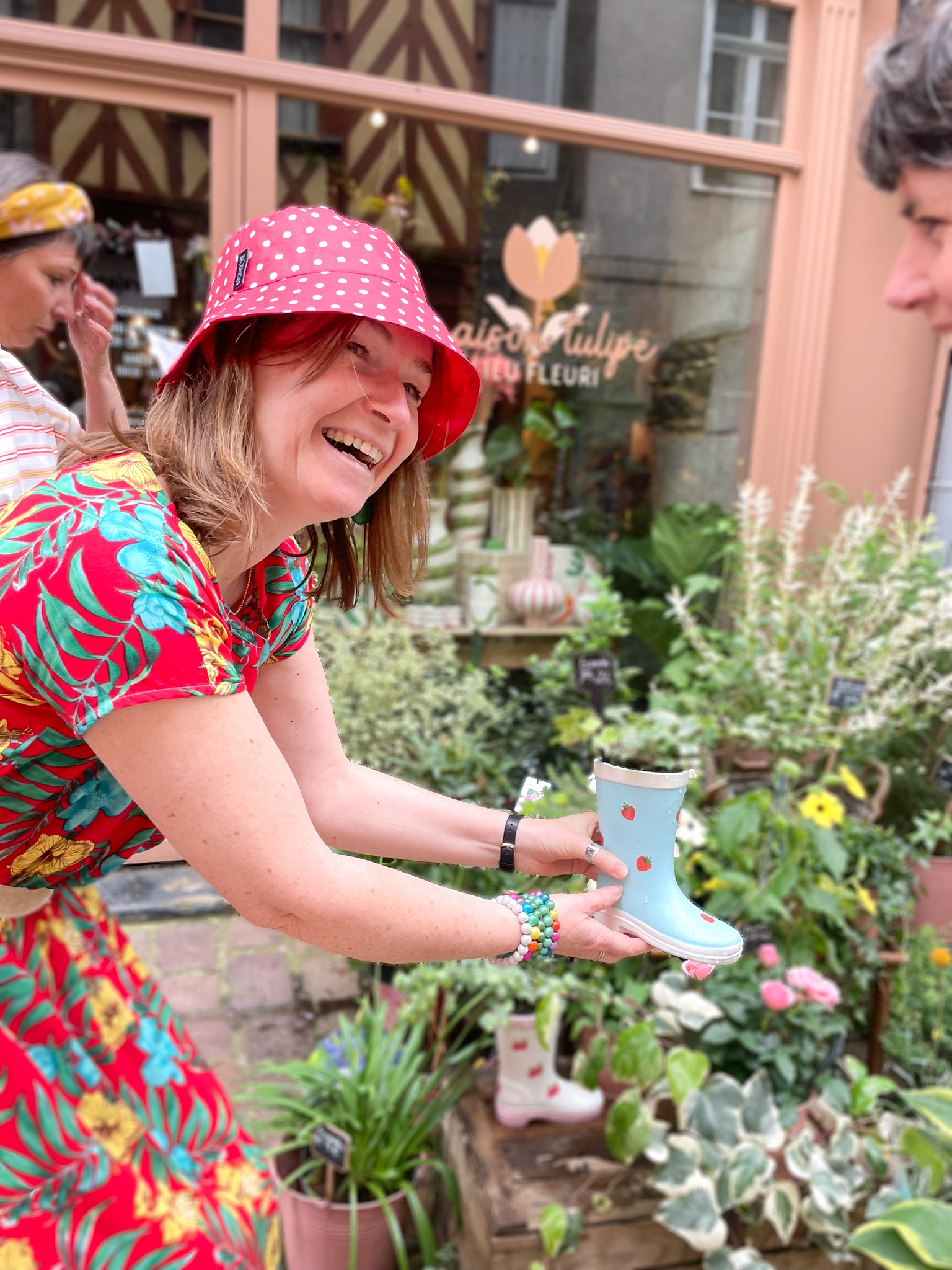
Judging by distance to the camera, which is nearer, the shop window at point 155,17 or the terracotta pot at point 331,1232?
the terracotta pot at point 331,1232

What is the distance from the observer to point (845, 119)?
3.33m

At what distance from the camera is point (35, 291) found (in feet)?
4.05

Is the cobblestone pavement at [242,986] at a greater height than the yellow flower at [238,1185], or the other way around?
the yellow flower at [238,1185]

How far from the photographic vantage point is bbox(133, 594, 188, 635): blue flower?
700mm

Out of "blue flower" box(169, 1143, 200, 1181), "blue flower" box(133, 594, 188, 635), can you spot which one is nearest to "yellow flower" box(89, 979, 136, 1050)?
"blue flower" box(169, 1143, 200, 1181)

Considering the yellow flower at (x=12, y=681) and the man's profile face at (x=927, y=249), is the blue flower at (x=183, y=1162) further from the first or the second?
the man's profile face at (x=927, y=249)

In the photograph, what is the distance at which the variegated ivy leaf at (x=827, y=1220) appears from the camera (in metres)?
1.61

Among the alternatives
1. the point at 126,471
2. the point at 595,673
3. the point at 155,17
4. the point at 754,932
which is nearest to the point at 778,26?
the point at 155,17

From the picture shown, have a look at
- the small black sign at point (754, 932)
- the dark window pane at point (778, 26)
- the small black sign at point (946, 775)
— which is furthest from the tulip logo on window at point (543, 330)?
the small black sign at point (754, 932)

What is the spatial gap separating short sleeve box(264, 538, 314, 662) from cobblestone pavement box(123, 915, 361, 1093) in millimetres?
1715

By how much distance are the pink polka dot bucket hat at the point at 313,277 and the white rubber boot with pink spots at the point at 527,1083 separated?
56.9 inches

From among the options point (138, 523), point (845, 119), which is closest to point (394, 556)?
point (138, 523)

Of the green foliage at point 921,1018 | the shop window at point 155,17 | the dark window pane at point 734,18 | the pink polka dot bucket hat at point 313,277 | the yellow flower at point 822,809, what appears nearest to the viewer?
the pink polka dot bucket hat at point 313,277

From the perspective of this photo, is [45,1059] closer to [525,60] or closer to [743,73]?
[525,60]
